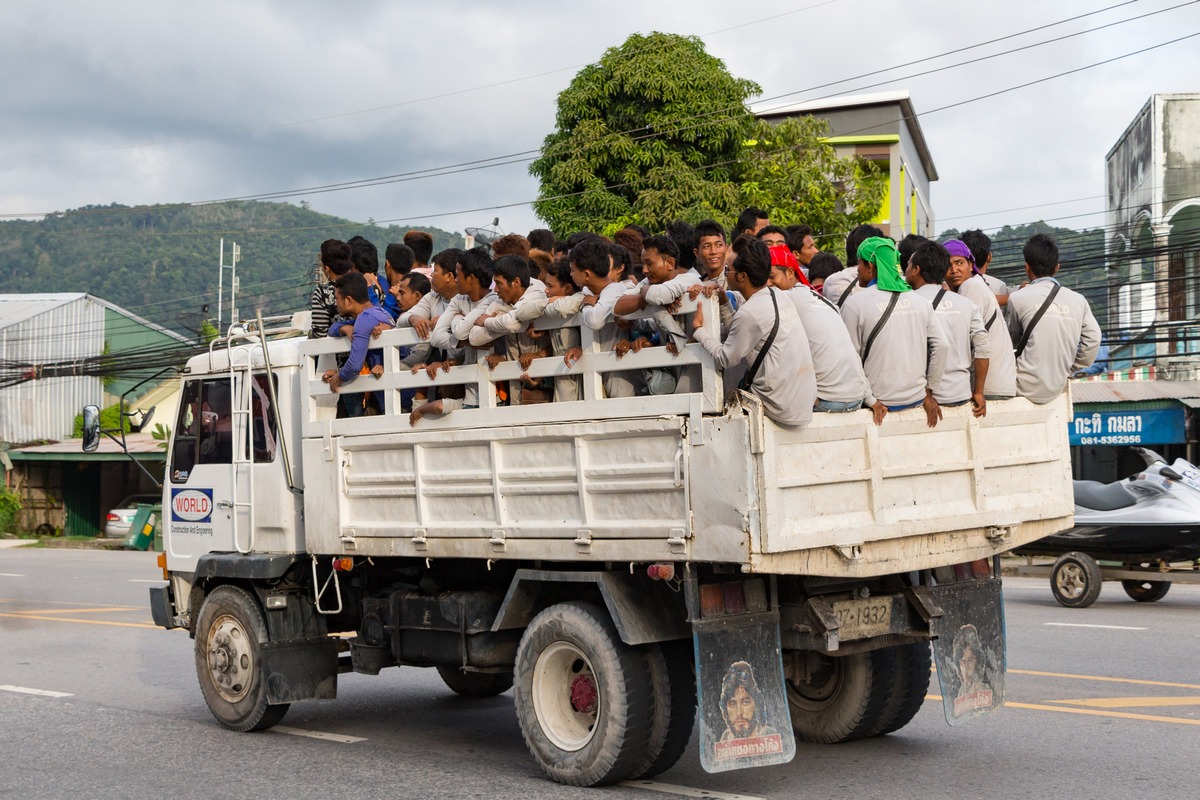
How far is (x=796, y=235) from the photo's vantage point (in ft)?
24.8

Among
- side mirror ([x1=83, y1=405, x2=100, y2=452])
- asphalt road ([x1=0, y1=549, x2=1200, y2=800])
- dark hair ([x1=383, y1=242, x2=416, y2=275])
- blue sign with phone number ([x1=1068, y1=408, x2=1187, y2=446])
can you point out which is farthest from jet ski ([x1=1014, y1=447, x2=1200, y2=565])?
blue sign with phone number ([x1=1068, y1=408, x2=1187, y2=446])

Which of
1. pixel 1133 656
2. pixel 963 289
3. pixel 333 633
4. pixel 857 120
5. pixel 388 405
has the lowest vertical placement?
pixel 1133 656

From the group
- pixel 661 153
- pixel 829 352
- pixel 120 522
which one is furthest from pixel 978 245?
pixel 120 522

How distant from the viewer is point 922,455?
5820mm

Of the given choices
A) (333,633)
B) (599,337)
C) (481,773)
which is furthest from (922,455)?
(333,633)

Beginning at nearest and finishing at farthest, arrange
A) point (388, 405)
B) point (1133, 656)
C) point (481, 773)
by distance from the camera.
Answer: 1. point (481, 773)
2. point (388, 405)
3. point (1133, 656)

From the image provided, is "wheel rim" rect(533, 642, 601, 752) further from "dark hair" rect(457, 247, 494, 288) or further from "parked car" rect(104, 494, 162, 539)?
"parked car" rect(104, 494, 162, 539)

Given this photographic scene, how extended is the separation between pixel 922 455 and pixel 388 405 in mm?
2720

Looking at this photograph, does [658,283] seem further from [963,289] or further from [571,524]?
[963,289]

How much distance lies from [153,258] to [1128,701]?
281 feet

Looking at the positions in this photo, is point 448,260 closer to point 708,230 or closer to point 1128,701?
point 708,230

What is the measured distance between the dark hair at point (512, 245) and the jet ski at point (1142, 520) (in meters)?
7.21

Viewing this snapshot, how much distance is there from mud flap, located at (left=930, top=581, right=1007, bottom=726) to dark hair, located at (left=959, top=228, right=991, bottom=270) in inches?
72.6

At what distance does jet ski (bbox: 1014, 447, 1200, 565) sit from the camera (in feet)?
39.9
